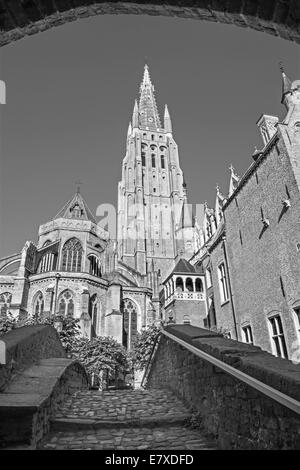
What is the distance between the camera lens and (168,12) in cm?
296

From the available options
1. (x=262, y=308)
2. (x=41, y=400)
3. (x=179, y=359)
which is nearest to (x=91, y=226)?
(x=262, y=308)

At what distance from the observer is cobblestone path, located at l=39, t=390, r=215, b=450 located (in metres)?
4.40

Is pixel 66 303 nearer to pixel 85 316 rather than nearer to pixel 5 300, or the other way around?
pixel 85 316

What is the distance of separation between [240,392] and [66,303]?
2675 cm

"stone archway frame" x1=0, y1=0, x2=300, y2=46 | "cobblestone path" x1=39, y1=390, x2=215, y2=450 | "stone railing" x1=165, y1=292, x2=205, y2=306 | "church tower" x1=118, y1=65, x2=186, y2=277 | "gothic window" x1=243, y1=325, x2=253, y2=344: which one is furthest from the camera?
"church tower" x1=118, y1=65, x2=186, y2=277

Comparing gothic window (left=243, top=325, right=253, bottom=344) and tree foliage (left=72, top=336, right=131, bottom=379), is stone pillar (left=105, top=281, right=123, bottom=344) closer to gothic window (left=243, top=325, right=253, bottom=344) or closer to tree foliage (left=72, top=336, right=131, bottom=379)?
tree foliage (left=72, top=336, right=131, bottom=379)

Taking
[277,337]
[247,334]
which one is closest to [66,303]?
[247,334]

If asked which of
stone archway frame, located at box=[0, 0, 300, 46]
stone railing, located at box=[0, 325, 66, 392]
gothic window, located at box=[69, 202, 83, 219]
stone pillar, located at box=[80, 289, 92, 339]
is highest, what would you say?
gothic window, located at box=[69, 202, 83, 219]

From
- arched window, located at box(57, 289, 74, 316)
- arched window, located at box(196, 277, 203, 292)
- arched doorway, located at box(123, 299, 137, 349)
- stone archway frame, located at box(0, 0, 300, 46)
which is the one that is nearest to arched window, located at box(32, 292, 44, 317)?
arched window, located at box(57, 289, 74, 316)

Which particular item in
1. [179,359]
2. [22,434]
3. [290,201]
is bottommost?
[22,434]

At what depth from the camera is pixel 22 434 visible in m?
3.90

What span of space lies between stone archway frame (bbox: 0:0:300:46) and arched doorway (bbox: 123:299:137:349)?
103ft
